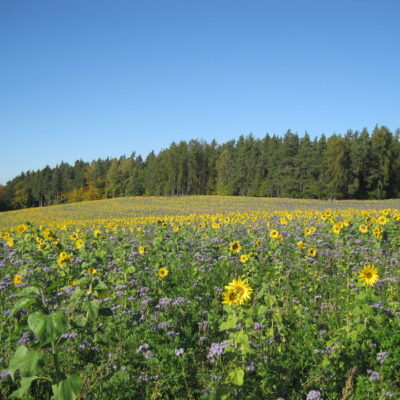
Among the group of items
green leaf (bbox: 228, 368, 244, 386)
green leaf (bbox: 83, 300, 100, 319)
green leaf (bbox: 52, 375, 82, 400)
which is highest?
green leaf (bbox: 83, 300, 100, 319)

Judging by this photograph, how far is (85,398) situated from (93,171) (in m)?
94.1

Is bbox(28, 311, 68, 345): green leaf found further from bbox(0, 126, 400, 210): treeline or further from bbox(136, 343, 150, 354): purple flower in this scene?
bbox(0, 126, 400, 210): treeline

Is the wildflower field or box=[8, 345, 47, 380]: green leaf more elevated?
box=[8, 345, 47, 380]: green leaf

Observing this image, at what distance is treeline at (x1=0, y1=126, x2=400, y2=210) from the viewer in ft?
185

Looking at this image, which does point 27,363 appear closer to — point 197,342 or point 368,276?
point 197,342

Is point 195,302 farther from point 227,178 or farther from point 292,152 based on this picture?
point 227,178

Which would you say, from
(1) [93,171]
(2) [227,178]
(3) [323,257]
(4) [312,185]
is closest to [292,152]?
(4) [312,185]

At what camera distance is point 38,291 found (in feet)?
6.16

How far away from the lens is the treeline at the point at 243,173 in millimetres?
56531

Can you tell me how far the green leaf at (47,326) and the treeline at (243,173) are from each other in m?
56.9

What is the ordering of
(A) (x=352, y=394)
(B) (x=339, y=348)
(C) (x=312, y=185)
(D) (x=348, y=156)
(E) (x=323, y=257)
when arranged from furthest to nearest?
(C) (x=312, y=185)
(D) (x=348, y=156)
(E) (x=323, y=257)
(B) (x=339, y=348)
(A) (x=352, y=394)

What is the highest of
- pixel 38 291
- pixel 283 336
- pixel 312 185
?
pixel 312 185

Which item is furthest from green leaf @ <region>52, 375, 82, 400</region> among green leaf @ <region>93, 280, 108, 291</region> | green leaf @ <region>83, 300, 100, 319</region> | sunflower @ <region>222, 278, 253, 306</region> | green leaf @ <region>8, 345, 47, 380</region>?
sunflower @ <region>222, 278, 253, 306</region>

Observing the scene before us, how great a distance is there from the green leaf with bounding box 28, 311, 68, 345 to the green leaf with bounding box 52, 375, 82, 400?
1.06ft
